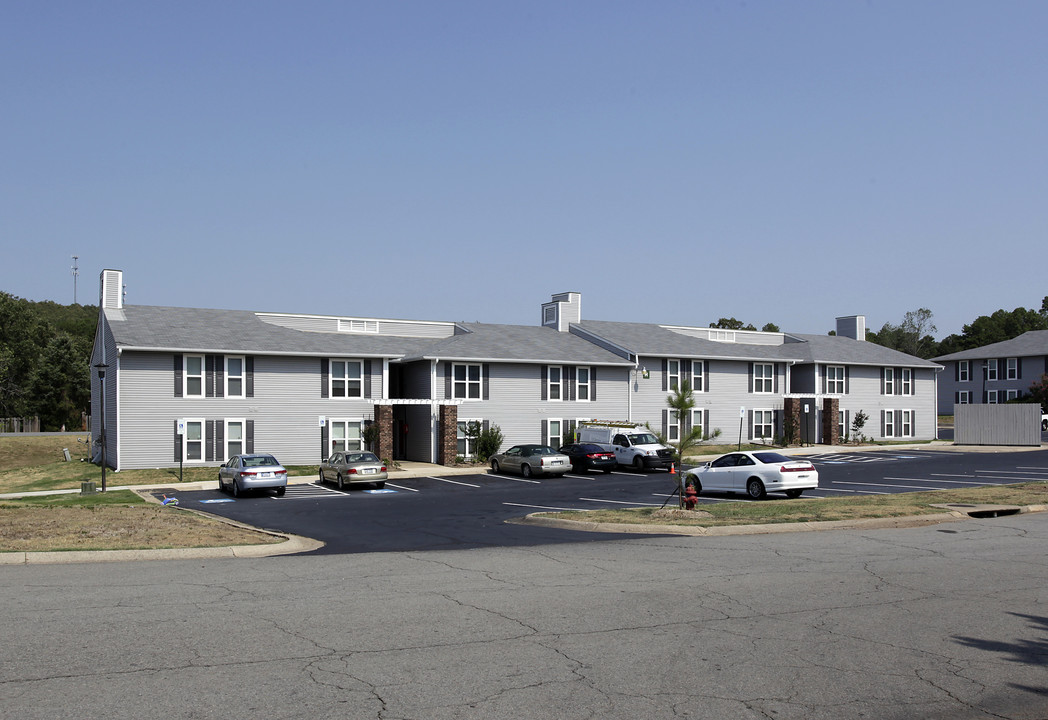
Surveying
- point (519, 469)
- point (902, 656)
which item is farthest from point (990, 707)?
point (519, 469)

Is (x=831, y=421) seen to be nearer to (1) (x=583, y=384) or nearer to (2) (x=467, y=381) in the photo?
(1) (x=583, y=384)

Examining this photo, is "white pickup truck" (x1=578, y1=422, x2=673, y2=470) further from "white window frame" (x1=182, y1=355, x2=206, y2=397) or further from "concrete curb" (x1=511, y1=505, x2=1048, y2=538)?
"concrete curb" (x1=511, y1=505, x2=1048, y2=538)

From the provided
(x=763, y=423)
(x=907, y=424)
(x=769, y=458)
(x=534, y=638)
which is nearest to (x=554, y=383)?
(x=763, y=423)

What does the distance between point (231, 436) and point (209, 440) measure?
3.08 feet

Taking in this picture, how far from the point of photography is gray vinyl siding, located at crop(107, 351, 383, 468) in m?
36.9

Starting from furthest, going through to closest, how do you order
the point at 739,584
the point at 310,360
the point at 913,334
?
the point at 913,334
the point at 310,360
the point at 739,584

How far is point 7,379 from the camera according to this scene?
263 feet

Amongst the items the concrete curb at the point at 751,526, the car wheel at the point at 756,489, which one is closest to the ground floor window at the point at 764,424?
the car wheel at the point at 756,489

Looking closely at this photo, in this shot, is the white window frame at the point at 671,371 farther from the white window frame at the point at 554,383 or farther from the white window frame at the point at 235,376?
the white window frame at the point at 235,376

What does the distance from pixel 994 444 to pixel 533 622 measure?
52220 millimetres

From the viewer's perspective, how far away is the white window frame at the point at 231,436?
3872cm

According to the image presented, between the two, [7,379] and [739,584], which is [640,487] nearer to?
[739,584]

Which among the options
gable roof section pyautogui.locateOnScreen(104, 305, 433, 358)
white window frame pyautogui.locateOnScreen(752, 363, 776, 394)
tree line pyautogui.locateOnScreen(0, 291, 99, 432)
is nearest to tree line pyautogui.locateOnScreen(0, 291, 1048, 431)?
tree line pyautogui.locateOnScreen(0, 291, 99, 432)

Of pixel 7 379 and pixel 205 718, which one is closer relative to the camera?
pixel 205 718
